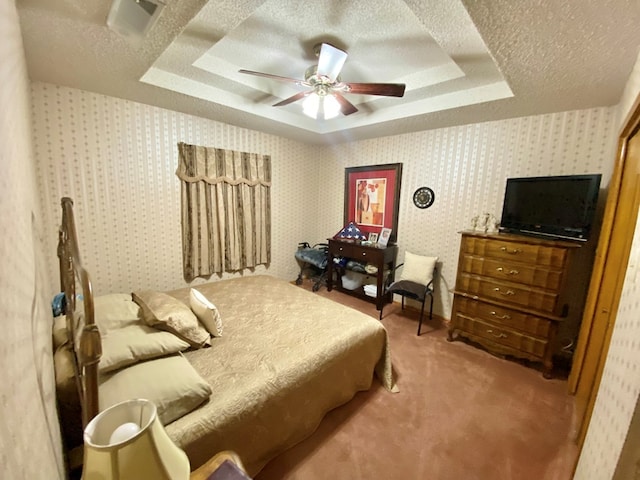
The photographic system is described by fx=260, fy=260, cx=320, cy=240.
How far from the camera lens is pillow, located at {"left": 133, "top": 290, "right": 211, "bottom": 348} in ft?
4.94

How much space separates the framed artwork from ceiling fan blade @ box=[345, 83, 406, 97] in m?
1.60

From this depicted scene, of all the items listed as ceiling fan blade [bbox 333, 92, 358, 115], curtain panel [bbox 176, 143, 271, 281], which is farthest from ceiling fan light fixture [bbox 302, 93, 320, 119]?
curtain panel [bbox 176, 143, 271, 281]

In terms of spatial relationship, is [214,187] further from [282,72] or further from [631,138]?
[631,138]

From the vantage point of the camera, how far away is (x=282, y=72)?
2.40 metres

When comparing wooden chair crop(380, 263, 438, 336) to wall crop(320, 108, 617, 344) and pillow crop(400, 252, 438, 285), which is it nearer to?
pillow crop(400, 252, 438, 285)

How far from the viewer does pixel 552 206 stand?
225 cm

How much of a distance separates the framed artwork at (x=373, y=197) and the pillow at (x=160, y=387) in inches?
116

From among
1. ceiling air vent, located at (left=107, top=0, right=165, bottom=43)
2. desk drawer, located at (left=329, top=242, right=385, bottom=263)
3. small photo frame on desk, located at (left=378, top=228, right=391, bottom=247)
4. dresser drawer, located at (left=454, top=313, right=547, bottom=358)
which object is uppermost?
ceiling air vent, located at (left=107, top=0, right=165, bottom=43)

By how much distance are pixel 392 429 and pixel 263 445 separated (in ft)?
2.83

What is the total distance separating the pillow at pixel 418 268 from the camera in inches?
123

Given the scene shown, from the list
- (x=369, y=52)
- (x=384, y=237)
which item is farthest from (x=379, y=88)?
(x=384, y=237)

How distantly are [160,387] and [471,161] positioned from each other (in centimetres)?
337

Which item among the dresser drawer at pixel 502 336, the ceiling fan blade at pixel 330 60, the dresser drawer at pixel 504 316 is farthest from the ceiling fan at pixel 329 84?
the dresser drawer at pixel 502 336

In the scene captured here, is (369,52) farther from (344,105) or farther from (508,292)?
(508,292)
